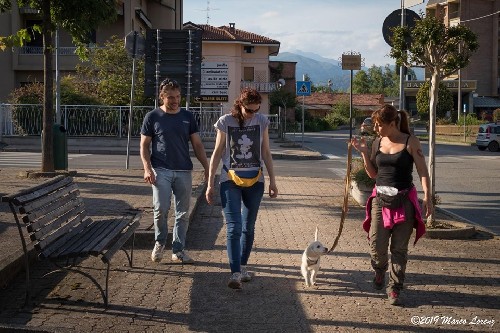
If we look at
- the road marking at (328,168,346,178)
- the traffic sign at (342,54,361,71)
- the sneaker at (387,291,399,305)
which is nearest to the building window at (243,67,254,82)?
the road marking at (328,168,346,178)

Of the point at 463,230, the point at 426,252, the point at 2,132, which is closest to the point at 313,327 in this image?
the point at 426,252

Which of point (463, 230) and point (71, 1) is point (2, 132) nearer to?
point (71, 1)

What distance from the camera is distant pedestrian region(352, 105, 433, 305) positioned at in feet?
20.6

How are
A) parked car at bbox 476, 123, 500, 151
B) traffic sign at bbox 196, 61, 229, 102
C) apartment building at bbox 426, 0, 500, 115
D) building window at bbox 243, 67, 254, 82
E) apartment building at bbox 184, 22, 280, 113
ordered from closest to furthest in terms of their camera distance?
1. traffic sign at bbox 196, 61, 229, 102
2. parked car at bbox 476, 123, 500, 151
3. apartment building at bbox 184, 22, 280, 113
4. building window at bbox 243, 67, 254, 82
5. apartment building at bbox 426, 0, 500, 115

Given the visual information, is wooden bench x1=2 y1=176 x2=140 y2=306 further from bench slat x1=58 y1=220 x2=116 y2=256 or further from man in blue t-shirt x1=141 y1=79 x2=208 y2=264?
man in blue t-shirt x1=141 y1=79 x2=208 y2=264

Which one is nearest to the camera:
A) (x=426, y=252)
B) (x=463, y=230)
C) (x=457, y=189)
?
(x=426, y=252)

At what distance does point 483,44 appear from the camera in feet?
257

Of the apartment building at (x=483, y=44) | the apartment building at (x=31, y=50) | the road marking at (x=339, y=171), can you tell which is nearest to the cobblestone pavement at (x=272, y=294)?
the road marking at (x=339, y=171)

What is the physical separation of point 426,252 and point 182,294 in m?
3.42

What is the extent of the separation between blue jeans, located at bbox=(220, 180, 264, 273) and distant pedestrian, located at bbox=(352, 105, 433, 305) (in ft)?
3.63

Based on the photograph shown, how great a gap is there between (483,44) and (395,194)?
254 ft

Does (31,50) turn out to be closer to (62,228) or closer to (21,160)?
(21,160)

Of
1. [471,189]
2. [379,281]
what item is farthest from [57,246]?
[471,189]

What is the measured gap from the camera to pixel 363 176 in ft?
40.5
